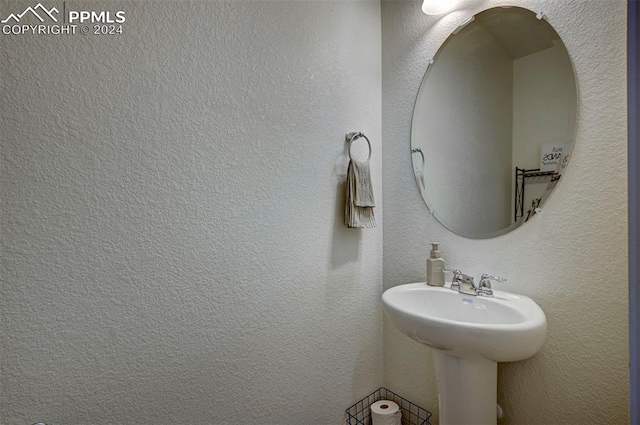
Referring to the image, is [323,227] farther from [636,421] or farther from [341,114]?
[636,421]

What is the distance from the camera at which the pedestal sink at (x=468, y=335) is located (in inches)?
36.4

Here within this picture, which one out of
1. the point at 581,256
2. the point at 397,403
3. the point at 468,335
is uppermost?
the point at 581,256

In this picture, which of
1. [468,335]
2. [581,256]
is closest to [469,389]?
[468,335]

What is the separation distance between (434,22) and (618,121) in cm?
85

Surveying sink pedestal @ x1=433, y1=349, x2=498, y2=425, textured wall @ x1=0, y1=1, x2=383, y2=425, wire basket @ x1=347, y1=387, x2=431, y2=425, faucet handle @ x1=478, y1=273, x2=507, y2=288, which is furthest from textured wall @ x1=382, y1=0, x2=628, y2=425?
textured wall @ x1=0, y1=1, x2=383, y2=425

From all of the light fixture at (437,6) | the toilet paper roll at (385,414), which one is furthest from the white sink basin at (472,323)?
the light fixture at (437,6)

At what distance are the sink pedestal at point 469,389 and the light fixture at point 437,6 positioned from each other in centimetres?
141

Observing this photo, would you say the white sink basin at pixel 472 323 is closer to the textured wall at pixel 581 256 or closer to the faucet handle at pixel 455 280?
the faucet handle at pixel 455 280

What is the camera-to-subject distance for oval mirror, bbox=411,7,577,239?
3.69 feet

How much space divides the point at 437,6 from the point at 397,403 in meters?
1.87

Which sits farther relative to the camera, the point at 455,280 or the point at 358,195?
the point at 358,195

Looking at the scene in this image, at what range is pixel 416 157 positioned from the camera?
1512 millimetres

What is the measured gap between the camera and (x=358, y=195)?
142cm

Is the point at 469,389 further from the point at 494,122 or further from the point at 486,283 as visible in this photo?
the point at 494,122
